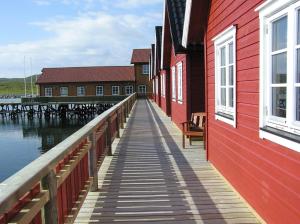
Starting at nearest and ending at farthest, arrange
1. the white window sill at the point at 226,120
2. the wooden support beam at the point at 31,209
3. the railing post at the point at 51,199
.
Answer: the wooden support beam at the point at 31,209 < the railing post at the point at 51,199 < the white window sill at the point at 226,120

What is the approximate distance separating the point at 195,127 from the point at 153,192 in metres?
4.88

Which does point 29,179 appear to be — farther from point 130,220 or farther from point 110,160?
point 110,160

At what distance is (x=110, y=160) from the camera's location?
9.05 metres

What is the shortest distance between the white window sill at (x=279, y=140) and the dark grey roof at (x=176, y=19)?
723 centimetres

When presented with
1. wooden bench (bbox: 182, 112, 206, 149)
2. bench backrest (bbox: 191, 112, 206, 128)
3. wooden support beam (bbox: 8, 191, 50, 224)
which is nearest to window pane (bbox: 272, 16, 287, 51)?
wooden support beam (bbox: 8, 191, 50, 224)

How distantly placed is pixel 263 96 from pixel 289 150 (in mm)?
951

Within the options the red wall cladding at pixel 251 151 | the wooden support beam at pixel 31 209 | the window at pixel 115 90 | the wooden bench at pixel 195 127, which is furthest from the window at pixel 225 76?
the window at pixel 115 90

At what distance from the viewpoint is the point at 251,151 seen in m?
5.38

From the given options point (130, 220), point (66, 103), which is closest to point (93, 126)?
point (130, 220)

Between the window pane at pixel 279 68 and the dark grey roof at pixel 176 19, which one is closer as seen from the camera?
the window pane at pixel 279 68

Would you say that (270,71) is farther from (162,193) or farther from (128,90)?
(128,90)

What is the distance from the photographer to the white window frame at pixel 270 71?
388cm

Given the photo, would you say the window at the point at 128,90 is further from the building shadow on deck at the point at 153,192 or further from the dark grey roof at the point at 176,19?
the building shadow on deck at the point at 153,192

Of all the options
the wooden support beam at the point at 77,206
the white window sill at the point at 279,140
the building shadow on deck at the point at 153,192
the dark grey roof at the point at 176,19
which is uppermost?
the dark grey roof at the point at 176,19
